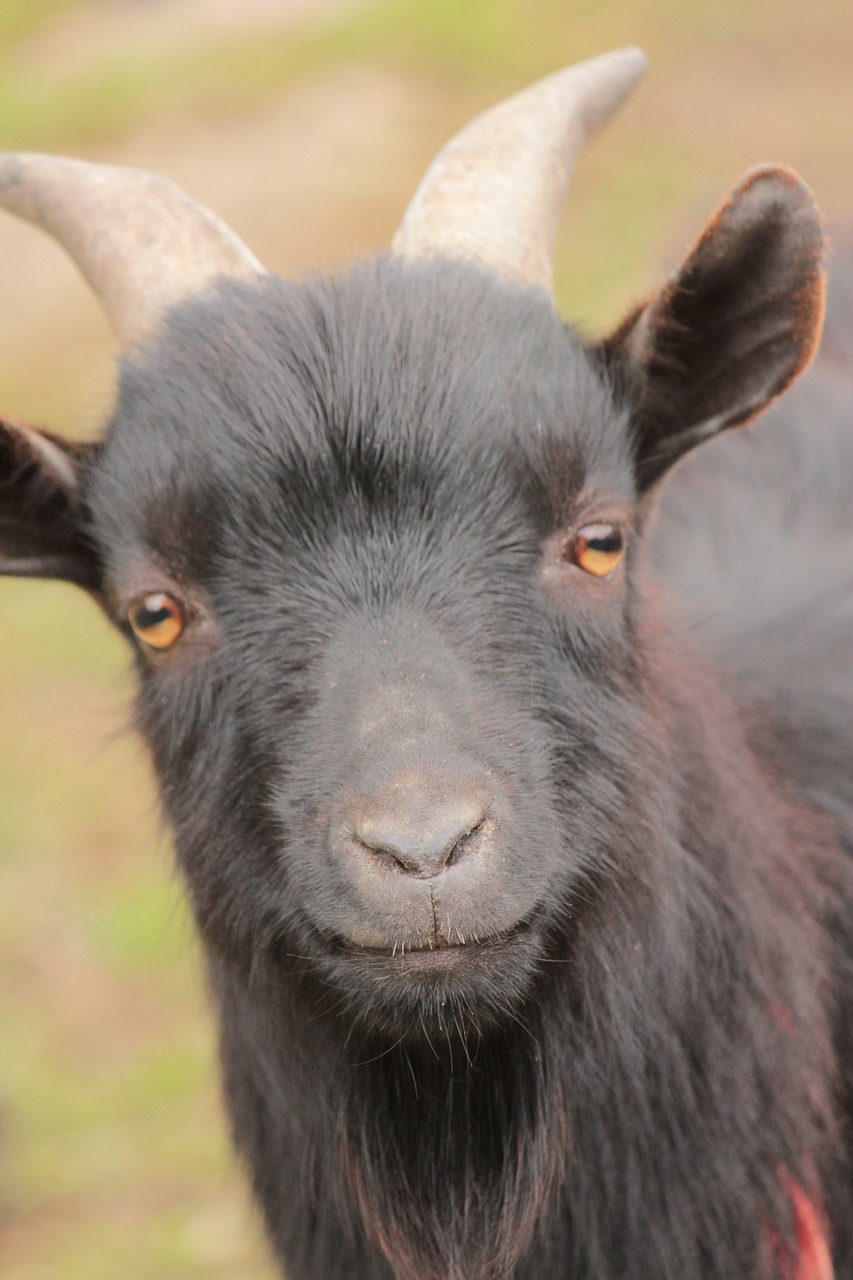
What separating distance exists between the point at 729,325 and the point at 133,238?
54.7 inches

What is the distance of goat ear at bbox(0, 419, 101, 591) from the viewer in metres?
3.45

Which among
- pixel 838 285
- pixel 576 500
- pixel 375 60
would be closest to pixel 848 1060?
pixel 576 500

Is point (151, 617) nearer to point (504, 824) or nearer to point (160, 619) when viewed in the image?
point (160, 619)

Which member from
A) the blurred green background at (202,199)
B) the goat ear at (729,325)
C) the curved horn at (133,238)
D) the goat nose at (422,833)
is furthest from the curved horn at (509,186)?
the goat nose at (422,833)

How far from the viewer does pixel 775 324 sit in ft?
11.0

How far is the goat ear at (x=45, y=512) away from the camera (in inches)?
136

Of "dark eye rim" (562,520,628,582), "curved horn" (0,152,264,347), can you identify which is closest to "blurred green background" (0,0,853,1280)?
"curved horn" (0,152,264,347)

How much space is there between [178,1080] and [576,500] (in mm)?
4507

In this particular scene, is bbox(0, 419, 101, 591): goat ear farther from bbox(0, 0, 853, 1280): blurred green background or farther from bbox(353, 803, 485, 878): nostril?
bbox(353, 803, 485, 878): nostril

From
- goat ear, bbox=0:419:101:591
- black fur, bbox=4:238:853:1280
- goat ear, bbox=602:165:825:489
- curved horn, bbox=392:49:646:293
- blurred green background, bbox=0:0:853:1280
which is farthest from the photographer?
blurred green background, bbox=0:0:853:1280

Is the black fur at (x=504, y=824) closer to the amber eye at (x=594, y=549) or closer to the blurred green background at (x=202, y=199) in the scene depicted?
the amber eye at (x=594, y=549)

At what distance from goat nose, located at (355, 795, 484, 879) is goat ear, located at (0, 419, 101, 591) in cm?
124

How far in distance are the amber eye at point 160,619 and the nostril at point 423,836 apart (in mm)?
769

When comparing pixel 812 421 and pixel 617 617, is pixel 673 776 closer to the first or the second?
pixel 617 617
